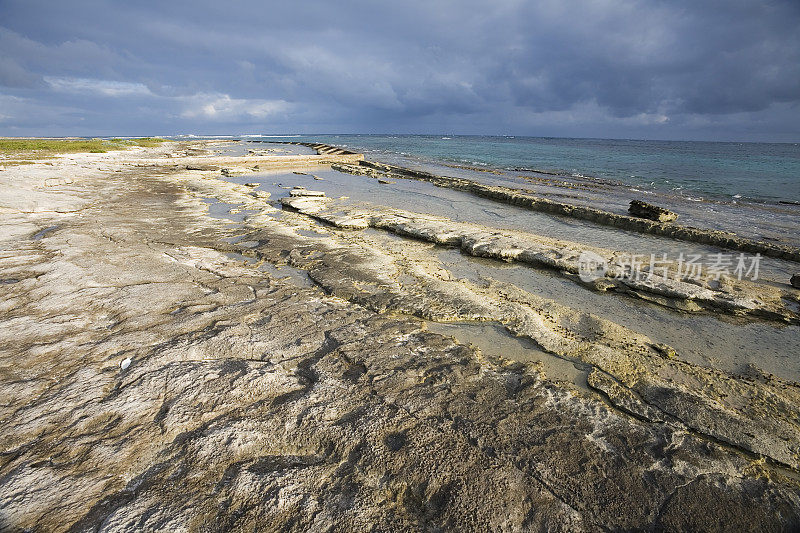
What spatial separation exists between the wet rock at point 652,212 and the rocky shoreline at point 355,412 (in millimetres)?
6859

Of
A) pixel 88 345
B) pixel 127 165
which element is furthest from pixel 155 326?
pixel 127 165

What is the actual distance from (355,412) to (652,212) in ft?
45.9

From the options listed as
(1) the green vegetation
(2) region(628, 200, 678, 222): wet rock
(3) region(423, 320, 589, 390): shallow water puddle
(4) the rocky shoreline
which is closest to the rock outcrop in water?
(2) region(628, 200, 678, 222): wet rock

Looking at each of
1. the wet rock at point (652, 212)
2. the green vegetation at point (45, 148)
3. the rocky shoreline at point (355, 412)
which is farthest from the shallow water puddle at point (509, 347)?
the green vegetation at point (45, 148)

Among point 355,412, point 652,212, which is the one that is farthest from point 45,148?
point 652,212

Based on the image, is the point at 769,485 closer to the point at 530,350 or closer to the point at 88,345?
the point at 530,350

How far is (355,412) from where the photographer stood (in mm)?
3254

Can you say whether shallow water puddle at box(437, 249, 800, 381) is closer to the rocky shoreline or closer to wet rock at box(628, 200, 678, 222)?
the rocky shoreline

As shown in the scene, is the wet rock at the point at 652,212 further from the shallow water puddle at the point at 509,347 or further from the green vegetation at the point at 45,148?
the green vegetation at the point at 45,148

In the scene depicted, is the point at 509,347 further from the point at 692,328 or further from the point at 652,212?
the point at 652,212

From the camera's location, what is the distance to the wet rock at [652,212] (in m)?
12.5

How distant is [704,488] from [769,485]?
0.55 m

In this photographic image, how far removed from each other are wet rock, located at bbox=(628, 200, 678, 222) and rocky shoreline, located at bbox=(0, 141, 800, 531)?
6.86 meters

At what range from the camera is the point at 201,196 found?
1498 cm
